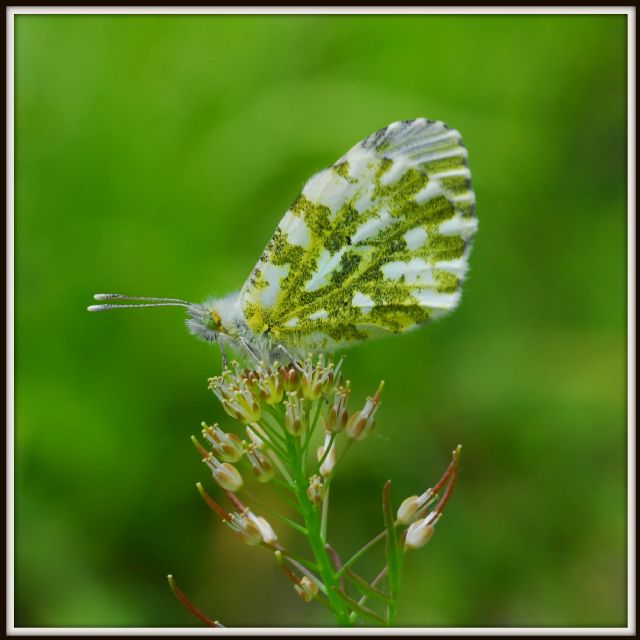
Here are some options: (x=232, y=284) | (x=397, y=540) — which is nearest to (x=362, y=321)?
(x=397, y=540)

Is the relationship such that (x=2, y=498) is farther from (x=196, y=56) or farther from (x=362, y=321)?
(x=196, y=56)

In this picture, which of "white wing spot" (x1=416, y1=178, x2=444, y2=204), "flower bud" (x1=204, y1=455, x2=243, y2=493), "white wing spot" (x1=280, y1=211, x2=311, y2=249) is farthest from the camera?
"white wing spot" (x1=416, y1=178, x2=444, y2=204)

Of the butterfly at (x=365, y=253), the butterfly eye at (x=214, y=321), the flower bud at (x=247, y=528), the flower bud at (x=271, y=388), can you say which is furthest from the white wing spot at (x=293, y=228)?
the flower bud at (x=247, y=528)

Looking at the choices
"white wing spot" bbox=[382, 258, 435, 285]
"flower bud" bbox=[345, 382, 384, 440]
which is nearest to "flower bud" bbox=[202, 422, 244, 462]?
"flower bud" bbox=[345, 382, 384, 440]

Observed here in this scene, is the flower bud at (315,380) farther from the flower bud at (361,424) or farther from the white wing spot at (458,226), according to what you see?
the white wing spot at (458,226)

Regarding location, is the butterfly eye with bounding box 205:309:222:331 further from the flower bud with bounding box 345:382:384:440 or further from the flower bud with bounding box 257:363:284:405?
the flower bud with bounding box 345:382:384:440

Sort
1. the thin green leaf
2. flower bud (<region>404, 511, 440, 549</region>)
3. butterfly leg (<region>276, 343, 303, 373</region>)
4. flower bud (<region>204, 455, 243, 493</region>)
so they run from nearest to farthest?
the thin green leaf → flower bud (<region>404, 511, 440, 549</region>) → flower bud (<region>204, 455, 243, 493</region>) → butterfly leg (<region>276, 343, 303, 373</region>)
